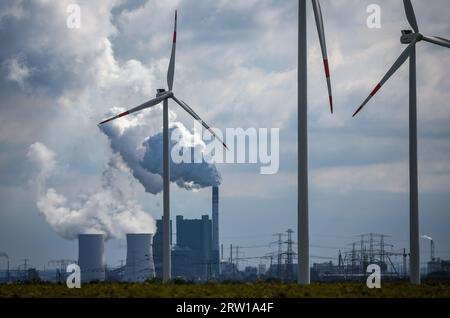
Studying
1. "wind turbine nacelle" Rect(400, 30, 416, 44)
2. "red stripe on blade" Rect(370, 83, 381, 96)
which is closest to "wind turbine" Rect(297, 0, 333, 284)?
"red stripe on blade" Rect(370, 83, 381, 96)

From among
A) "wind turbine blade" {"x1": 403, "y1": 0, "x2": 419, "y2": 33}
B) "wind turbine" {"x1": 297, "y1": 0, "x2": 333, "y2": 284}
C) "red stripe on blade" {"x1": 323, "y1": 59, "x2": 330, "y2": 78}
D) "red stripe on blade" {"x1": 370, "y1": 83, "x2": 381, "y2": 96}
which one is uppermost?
→ "wind turbine blade" {"x1": 403, "y1": 0, "x2": 419, "y2": 33}

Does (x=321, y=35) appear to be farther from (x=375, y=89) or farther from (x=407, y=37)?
(x=407, y=37)

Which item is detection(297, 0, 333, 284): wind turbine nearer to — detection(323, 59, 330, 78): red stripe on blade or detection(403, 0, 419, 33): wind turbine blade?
detection(323, 59, 330, 78): red stripe on blade

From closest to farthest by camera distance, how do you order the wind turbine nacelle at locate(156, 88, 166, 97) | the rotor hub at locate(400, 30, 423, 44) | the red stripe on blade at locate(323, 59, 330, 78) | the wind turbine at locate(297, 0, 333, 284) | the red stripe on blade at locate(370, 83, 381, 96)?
the red stripe on blade at locate(323, 59, 330, 78) → the wind turbine at locate(297, 0, 333, 284) → the red stripe on blade at locate(370, 83, 381, 96) → the rotor hub at locate(400, 30, 423, 44) → the wind turbine nacelle at locate(156, 88, 166, 97)

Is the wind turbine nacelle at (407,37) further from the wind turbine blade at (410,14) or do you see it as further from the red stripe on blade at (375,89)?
the red stripe on blade at (375,89)

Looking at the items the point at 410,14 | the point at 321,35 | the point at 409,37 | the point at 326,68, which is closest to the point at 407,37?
the point at 409,37
